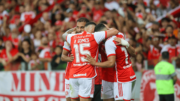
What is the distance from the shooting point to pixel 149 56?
28.9ft

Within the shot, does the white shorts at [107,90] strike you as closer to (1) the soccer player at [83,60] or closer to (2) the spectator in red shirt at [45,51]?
(1) the soccer player at [83,60]

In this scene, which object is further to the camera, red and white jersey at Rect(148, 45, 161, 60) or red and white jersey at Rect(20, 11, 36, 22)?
red and white jersey at Rect(20, 11, 36, 22)

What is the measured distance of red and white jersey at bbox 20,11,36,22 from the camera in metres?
12.4

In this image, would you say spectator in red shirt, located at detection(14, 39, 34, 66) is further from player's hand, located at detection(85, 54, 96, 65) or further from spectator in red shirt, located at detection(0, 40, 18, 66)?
player's hand, located at detection(85, 54, 96, 65)

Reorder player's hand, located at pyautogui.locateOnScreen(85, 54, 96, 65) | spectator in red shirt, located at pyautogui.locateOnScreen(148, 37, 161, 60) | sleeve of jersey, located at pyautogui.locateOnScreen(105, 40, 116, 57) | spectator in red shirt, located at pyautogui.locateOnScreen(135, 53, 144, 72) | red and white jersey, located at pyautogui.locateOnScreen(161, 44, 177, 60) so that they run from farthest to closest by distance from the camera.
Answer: spectator in red shirt, located at pyautogui.locateOnScreen(148, 37, 161, 60), spectator in red shirt, located at pyautogui.locateOnScreen(135, 53, 144, 72), red and white jersey, located at pyautogui.locateOnScreen(161, 44, 177, 60), sleeve of jersey, located at pyautogui.locateOnScreen(105, 40, 116, 57), player's hand, located at pyautogui.locateOnScreen(85, 54, 96, 65)

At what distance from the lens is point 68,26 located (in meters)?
10.3

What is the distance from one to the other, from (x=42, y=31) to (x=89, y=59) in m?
6.98

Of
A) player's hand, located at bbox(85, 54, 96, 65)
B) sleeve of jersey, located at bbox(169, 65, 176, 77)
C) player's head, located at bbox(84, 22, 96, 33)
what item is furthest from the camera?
sleeve of jersey, located at bbox(169, 65, 176, 77)

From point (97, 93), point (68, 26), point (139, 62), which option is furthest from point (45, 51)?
point (97, 93)

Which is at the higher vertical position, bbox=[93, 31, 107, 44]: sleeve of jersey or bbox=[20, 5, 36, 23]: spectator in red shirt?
bbox=[20, 5, 36, 23]: spectator in red shirt

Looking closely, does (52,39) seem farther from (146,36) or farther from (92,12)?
(146,36)

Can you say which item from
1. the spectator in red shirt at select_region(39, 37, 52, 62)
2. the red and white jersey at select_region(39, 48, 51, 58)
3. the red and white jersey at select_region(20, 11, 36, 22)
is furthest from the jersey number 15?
the red and white jersey at select_region(20, 11, 36, 22)

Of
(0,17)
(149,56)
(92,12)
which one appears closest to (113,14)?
(92,12)

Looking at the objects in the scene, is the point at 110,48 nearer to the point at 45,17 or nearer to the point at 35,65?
the point at 35,65
